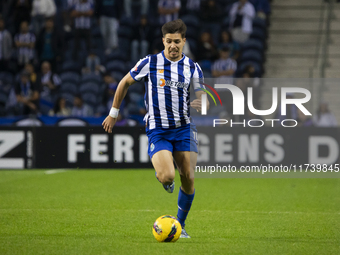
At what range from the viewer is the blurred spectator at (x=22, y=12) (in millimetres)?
15344

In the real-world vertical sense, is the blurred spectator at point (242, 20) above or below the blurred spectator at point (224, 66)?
above

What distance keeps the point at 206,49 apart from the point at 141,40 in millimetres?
1761

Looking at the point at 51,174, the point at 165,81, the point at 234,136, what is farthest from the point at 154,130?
the point at 51,174

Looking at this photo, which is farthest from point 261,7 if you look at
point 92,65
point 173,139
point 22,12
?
point 173,139

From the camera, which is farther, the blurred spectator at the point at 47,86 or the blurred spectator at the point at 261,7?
the blurred spectator at the point at 261,7

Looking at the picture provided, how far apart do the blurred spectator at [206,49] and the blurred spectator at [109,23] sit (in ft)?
7.55

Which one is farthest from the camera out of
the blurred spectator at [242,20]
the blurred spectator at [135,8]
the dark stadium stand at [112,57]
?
the blurred spectator at [135,8]

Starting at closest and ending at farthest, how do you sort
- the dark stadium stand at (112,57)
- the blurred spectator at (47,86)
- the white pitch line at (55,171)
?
the white pitch line at (55,171) < the blurred spectator at (47,86) < the dark stadium stand at (112,57)

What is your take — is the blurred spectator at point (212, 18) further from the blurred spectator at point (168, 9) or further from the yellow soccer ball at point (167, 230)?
the yellow soccer ball at point (167, 230)

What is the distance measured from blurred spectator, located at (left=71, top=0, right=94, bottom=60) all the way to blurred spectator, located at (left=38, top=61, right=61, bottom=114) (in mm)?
1099

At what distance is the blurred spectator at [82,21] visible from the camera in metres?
14.9

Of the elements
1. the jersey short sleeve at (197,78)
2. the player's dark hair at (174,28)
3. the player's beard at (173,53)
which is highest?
the player's dark hair at (174,28)

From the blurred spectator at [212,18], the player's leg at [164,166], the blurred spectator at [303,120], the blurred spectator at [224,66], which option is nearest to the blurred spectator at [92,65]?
the blurred spectator at [224,66]

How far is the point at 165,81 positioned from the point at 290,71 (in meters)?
10.5
